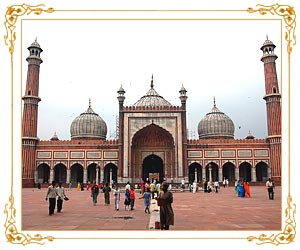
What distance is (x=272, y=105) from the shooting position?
28891mm

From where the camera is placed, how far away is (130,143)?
28.2 metres

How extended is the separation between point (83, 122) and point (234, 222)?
29458 millimetres

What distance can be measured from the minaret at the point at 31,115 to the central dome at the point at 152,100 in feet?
33.6

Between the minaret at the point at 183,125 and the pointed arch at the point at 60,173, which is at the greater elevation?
the minaret at the point at 183,125

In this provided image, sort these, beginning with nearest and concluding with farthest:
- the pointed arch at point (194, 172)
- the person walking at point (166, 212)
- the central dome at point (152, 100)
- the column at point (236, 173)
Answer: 1. the person walking at point (166, 212)
2. the column at point (236, 173)
3. the pointed arch at point (194, 172)
4. the central dome at point (152, 100)

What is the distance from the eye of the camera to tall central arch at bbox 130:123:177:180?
2897 cm

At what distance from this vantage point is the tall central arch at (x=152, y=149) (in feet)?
95.0

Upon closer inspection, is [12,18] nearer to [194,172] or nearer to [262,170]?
[194,172]

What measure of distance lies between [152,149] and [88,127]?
8.50 meters

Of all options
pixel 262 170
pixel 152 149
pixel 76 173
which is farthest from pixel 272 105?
pixel 76 173

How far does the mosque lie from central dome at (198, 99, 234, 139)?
4.33 meters

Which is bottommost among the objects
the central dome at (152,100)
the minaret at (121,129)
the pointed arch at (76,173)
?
the pointed arch at (76,173)
